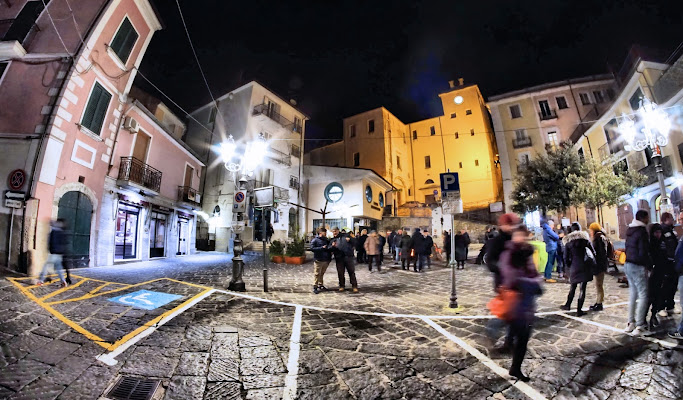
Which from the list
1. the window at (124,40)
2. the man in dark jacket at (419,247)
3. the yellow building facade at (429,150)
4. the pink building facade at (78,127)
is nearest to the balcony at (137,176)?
the pink building facade at (78,127)

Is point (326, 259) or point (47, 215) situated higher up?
point (47, 215)

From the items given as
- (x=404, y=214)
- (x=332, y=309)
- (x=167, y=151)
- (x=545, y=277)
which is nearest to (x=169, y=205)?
(x=167, y=151)

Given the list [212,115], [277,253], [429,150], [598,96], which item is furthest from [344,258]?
[429,150]

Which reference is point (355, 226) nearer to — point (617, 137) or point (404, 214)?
point (404, 214)

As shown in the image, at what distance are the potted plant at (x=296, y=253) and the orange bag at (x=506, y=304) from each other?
12.1m

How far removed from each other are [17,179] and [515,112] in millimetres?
35479

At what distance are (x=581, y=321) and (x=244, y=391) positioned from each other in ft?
18.3

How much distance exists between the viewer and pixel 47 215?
8.87 m

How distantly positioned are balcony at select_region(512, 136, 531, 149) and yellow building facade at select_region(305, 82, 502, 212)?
6166 mm

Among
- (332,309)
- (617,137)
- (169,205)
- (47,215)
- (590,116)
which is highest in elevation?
(590,116)

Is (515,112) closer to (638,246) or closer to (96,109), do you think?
(638,246)

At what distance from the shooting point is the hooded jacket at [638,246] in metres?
4.21

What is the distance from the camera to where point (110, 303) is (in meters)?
5.48

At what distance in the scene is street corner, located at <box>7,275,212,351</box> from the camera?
162 inches
